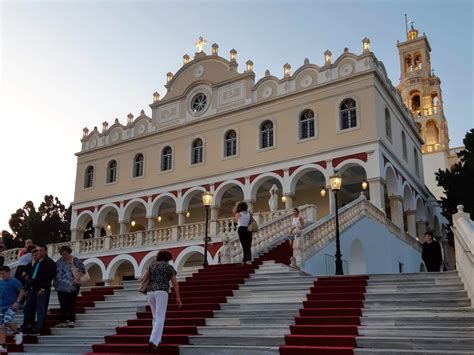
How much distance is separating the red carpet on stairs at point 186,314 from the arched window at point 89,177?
73.9 ft

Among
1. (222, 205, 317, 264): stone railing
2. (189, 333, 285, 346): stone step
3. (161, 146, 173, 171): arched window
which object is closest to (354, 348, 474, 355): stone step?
(189, 333, 285, 346): stone step

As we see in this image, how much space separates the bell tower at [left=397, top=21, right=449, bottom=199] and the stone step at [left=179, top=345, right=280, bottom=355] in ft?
142

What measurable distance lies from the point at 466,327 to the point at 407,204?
22.2 metres

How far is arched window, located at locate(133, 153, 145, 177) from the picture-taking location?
32.1m

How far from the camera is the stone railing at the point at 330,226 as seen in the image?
14672mm

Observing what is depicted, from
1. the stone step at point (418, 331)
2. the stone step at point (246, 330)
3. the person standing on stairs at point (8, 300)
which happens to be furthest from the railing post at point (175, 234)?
the stone step at point (418, 331)

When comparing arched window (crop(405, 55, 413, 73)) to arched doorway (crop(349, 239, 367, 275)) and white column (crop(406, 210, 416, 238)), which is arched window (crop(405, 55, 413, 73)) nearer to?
white column (crop(406, 210, 416, 238))

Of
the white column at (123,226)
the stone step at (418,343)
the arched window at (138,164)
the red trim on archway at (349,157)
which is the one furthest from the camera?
the arched window at (138,164)

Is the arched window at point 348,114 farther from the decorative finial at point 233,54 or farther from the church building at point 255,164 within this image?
the decorative finial at point 233,54

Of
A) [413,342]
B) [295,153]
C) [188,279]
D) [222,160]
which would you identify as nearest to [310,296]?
[413,342]

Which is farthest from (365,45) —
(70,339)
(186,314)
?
(70,339)

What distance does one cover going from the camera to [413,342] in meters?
6.90

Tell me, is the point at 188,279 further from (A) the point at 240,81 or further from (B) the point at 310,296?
(A) the point at 240,81

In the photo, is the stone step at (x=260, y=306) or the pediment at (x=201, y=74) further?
the pediment at (x=201, y=74)
